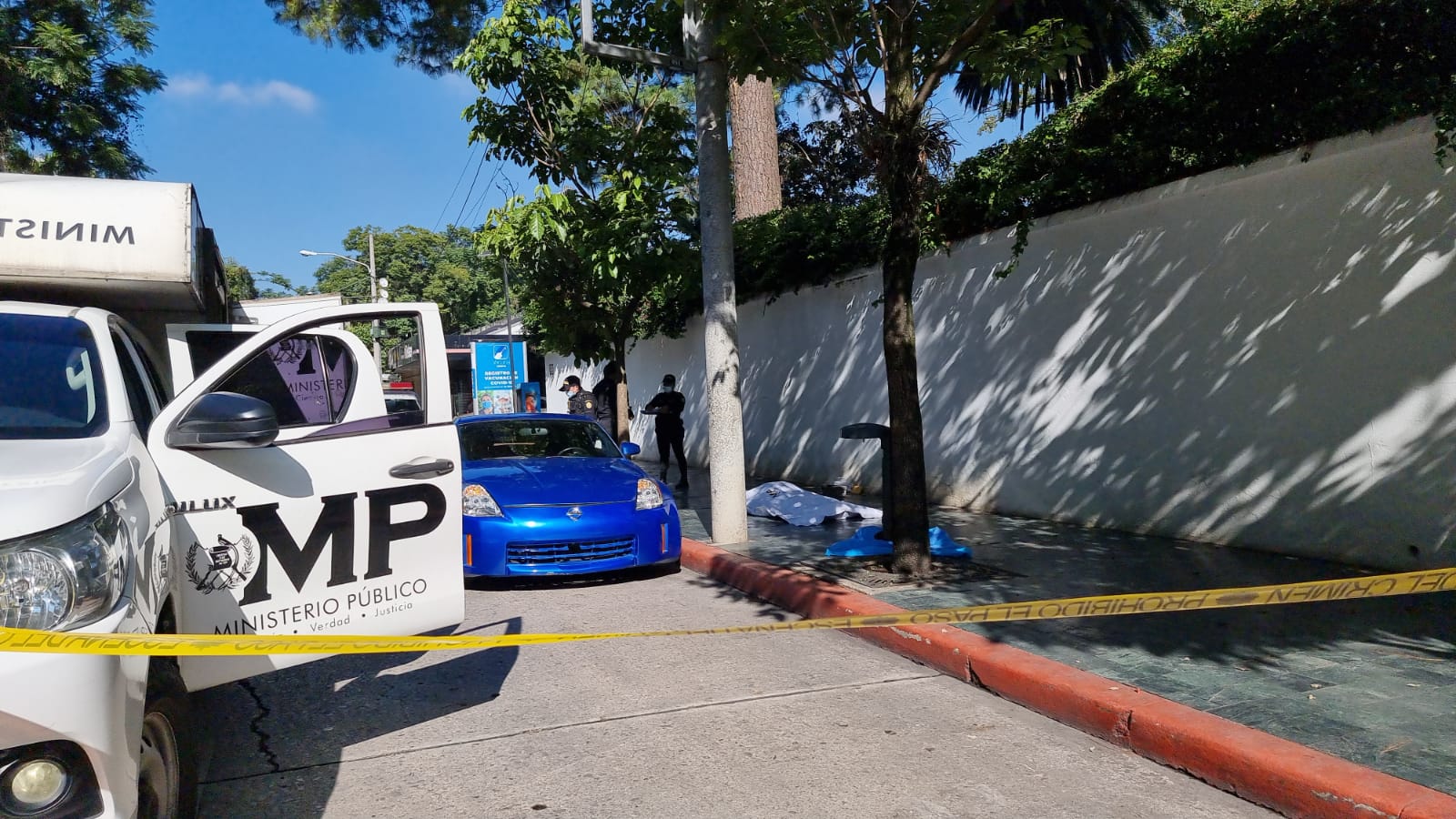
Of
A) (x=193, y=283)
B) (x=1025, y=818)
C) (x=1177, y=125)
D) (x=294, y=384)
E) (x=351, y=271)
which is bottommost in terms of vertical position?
(x=1025, y=818)

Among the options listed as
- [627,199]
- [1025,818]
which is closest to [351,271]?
[627,199]

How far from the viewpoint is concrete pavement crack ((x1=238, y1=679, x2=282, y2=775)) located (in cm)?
389

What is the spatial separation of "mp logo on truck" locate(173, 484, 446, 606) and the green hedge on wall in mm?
5880

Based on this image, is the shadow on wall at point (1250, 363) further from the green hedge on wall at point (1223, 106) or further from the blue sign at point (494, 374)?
the blue sign at point (494, 374)

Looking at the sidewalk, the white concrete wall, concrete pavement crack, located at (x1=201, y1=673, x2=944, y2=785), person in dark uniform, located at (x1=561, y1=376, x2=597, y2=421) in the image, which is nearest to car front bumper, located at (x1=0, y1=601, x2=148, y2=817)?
concrete pavement crack, located at (x1=201, y1=673, x2=944, y2=785)

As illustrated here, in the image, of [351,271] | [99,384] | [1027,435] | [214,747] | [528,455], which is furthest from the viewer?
[351,271]

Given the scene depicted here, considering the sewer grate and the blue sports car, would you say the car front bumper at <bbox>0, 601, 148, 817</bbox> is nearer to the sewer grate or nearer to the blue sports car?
the blue sports car

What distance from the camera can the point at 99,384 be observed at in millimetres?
3229

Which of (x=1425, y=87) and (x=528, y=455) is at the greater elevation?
(x=1425, y=87)

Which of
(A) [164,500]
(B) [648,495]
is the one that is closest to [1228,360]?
(B) [648,495]

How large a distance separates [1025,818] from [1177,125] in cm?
593

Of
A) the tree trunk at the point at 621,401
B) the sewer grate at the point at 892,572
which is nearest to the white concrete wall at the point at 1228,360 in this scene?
the sewer grate at the point at 892,572

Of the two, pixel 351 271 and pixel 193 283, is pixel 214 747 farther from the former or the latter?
pixel 351 271

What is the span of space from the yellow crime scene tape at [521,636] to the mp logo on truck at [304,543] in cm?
24
